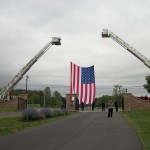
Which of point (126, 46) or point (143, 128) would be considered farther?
point (126, 46)

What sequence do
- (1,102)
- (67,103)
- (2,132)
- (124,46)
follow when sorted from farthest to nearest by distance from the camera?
A: (124,46) < (1,102) < (67,103) < (2,132)

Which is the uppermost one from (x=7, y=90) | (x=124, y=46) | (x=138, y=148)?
(x=124, y=46)

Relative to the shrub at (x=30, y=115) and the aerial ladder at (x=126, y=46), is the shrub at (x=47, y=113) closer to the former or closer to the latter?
the shrub at (x=30, y=115)

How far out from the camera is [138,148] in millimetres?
11273

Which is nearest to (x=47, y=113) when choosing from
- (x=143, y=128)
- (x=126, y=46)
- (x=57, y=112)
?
(x=57, y=112)

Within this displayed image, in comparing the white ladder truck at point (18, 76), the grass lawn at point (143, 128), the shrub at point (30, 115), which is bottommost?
the grass lawn at point (143, 128)

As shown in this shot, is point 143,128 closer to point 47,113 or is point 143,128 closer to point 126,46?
point 47,113

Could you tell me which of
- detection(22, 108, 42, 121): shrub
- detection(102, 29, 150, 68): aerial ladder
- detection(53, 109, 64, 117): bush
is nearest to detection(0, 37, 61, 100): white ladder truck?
detection(102, 29, 150, 68): aerial ladder

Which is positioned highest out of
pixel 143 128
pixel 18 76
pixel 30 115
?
pixel 18 76

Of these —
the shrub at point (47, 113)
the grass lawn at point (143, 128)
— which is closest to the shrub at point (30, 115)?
the shrub at point (47, 113)

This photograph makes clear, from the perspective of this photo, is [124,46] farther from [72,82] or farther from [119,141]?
[119,141]

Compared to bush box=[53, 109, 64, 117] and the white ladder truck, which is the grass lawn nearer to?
bush box=[53, 109, 64, 117]

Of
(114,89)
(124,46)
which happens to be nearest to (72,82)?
(124,46)

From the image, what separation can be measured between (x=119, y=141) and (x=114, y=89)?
341 ft
